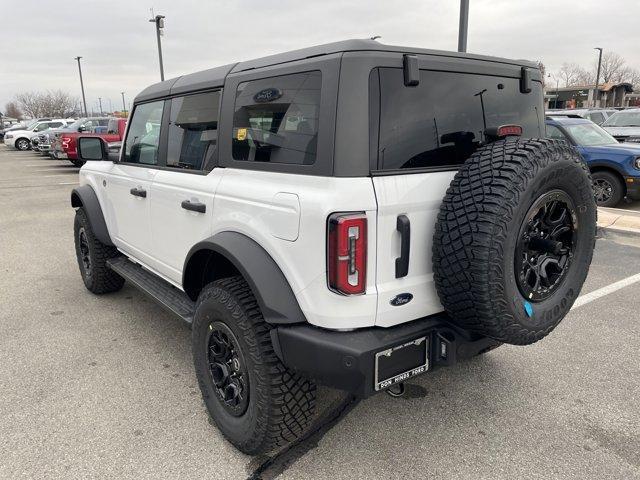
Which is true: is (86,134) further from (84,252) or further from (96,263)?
(96,263)

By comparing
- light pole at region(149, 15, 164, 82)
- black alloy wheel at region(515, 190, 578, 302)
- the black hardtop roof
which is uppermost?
light pole at region(149, 15, 164, 82)

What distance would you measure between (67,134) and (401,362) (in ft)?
57.9

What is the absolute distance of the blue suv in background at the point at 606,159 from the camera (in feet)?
28.1

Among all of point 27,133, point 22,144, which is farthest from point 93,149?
point 22,144

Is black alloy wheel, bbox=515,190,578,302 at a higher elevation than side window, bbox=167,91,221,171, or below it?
below

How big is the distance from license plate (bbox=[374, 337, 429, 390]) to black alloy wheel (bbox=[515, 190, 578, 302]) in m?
0.52

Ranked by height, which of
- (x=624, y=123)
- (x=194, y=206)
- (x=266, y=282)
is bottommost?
(x=266, y=282)

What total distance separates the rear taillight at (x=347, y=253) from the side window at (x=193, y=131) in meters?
1.13

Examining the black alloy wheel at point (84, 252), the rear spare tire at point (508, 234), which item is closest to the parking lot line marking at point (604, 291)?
the rear spare tire at point (508, 234)

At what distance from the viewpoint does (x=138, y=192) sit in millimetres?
3500

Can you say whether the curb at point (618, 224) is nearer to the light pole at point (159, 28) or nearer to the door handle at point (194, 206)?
the door handle at point (194, 206)

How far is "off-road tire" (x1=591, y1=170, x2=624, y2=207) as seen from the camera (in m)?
8.79

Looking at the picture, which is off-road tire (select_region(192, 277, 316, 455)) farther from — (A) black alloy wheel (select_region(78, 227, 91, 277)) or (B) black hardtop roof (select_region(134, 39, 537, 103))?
(A) black alloy wheel (select_region(78, 227, 91, 277))

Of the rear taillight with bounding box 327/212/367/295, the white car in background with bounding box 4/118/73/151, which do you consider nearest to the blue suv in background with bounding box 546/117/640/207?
the rear taillight with bounding box 327/212/367/295
